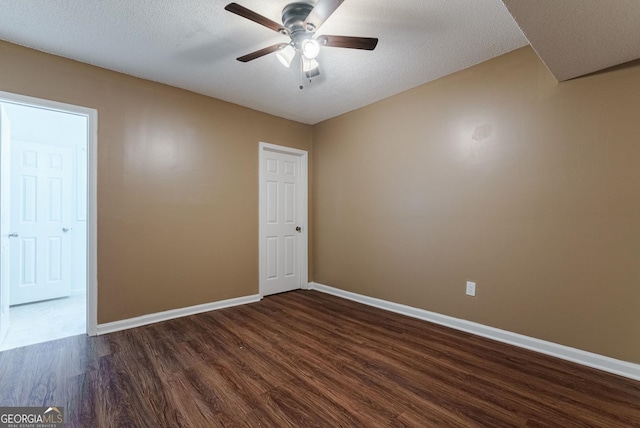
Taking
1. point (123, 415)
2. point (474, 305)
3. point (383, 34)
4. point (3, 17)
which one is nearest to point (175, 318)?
point (123, 415)

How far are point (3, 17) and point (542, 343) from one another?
474 cm

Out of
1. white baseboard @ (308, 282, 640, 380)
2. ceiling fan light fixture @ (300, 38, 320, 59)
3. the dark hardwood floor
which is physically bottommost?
the dark hardwood floor

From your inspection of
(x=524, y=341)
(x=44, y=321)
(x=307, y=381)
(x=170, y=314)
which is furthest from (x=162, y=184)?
(x=524, y=341)

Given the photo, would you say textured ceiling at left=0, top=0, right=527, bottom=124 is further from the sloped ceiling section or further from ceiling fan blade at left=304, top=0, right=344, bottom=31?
Result: the sloped ceiling section

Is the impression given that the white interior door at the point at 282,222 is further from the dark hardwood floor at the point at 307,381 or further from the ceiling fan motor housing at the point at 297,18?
the ceiling fan motor housing at the point at 297,18

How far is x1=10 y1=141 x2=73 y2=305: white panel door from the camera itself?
359 cm

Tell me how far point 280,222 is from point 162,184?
1642mm

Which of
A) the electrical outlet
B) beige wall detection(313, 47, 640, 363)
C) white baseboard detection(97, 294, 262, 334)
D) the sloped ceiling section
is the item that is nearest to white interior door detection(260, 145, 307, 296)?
white baseboard detection(97, 294, 262, 334)

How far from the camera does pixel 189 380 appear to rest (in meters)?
1.96

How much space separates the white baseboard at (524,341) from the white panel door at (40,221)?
4.19 meters

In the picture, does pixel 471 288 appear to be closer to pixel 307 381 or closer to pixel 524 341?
pixel 524 341

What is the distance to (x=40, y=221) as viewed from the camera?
3.76m

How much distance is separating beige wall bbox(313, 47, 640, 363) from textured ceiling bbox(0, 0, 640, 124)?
10.4 inches

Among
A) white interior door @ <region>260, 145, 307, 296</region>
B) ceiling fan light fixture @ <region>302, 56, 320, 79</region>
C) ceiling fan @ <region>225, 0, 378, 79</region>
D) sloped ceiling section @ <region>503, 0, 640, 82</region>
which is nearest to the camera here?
sloped ceiling section @ <region>503, 0, 640, 82</region>
